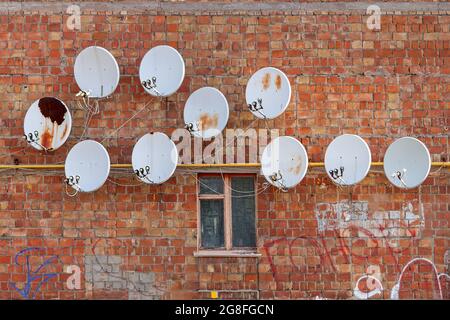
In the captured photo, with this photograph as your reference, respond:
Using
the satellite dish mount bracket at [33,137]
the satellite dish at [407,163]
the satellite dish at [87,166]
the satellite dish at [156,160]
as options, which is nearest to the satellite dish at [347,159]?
the satellite dish at [407,163]

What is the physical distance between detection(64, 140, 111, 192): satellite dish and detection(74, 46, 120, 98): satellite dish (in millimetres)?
730

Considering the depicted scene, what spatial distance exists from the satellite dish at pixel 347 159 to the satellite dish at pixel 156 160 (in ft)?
6.73

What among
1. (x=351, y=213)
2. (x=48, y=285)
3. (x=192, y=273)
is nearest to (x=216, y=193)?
(x=192, y=273)

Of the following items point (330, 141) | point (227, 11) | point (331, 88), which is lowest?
point (330, 141)

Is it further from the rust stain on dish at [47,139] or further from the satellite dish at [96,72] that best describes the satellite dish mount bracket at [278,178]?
the rust stain on dish at [47,139]

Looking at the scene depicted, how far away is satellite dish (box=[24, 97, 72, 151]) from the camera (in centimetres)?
1075

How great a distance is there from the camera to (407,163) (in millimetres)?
10477

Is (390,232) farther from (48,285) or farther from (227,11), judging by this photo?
(48,285)

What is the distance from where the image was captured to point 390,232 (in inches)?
432

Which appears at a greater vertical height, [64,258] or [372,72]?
[372,72]

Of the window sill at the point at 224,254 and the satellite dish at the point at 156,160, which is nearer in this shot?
the satellite dish at the point at 156,160

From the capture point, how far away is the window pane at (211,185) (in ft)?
36.6

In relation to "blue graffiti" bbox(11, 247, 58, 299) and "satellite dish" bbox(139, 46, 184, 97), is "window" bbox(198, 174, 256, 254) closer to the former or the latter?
"satellite dish" bbox(139, 46, 184, 97)

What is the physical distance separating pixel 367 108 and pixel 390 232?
5.69ft
